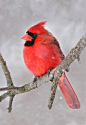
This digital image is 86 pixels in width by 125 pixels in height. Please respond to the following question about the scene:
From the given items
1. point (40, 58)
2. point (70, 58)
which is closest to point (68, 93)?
point (40, 58)

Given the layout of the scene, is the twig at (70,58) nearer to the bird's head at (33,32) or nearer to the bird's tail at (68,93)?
the bird's head at (33,32)

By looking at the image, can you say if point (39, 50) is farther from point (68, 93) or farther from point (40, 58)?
point (68, 93)

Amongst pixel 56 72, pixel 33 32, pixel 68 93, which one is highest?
→ pixel 33 32

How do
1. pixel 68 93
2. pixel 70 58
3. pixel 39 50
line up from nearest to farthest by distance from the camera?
pixel 70 58
pixel 39 50
pixel 68 93

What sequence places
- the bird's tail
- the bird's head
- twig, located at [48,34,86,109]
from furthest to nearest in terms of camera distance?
1. the bird's tail
2. the bird's head
3. twig, located at [48,34,86,109]

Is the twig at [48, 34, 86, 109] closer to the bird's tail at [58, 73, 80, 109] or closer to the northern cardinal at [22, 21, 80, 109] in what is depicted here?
the northern cardinal at [22, 21, 80, 109]

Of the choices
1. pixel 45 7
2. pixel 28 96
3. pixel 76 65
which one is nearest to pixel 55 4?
pixel 45 7

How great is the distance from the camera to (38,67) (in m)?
1.53

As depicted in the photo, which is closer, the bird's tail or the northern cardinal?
the northern cardinal

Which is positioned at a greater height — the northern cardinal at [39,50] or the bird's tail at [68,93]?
the northern cardinal at [39,50]

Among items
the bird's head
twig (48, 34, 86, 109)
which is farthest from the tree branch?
the bird's head

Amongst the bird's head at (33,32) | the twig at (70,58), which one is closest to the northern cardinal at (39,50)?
the bird's head at (33,32)

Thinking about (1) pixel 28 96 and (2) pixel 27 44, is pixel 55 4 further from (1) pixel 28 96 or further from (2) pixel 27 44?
(2) pixel 27 44

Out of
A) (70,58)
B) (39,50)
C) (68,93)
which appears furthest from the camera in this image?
(68,93)
